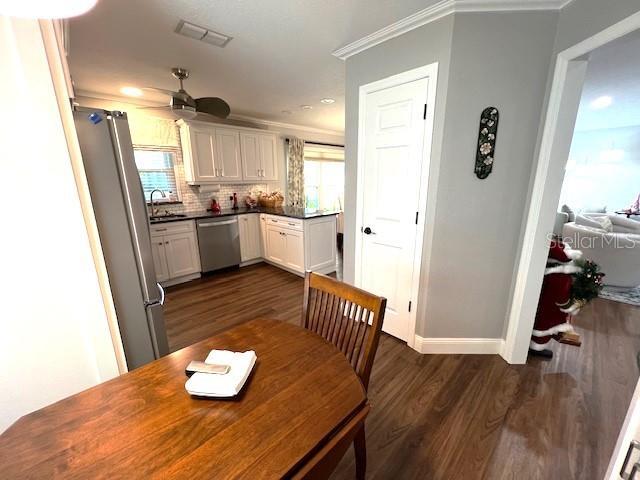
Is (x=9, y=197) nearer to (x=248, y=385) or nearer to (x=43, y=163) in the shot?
(x=43, y=163)

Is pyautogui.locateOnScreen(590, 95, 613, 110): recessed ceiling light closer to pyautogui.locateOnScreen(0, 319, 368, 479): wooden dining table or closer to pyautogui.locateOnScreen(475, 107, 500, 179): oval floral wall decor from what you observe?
pyautogui.locateOnScreen(475, 107, 500, 179): oval floral wall decor

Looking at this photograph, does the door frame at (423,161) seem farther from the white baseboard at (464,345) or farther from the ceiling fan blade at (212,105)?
the ceiling fan blade at (212,105)

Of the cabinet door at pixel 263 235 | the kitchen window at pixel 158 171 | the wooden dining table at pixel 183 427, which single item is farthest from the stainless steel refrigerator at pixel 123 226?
Answer: the cabinet door at pixel 263 235

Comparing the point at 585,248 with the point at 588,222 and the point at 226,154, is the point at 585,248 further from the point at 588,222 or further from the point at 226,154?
the point at 226,154

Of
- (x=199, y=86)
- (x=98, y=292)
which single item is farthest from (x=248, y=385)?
(x=199, y=86)

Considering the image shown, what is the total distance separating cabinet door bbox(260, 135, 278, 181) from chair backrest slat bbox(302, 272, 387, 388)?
377cm

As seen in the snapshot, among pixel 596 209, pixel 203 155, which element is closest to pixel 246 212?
pixel 203 155

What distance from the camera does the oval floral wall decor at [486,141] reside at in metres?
1.73

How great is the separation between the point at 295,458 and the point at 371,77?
245cm

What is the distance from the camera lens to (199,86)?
9.81 feet

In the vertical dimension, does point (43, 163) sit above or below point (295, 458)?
above

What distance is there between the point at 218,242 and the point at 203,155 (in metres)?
1.35

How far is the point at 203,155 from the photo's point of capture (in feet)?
12.7

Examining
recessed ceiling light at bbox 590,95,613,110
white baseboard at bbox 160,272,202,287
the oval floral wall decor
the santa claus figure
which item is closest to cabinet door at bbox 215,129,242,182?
white baseboard at bbox 160,272,202,287
